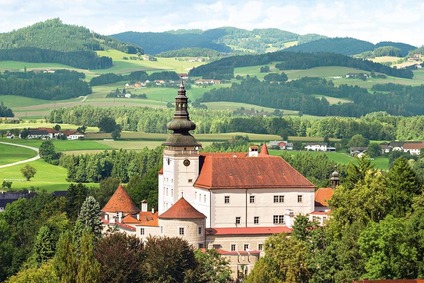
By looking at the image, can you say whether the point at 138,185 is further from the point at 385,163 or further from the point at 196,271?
the point at 385,163

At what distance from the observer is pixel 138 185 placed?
122m

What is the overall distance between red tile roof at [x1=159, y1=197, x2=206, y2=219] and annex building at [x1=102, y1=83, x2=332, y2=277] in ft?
2.62

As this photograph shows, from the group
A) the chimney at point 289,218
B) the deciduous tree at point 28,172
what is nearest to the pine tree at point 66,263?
the chimney at point 289,218

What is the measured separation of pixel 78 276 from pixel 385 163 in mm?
119397

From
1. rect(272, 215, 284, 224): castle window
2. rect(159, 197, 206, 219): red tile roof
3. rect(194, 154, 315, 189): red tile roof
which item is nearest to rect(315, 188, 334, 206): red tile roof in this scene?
rect(194, 154, 315, 189): red tile roof

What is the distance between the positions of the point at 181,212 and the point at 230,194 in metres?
6.61

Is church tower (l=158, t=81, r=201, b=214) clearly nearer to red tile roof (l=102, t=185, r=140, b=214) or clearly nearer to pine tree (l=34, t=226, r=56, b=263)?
red tile roof (l=102, t=185, r=140, b=214)

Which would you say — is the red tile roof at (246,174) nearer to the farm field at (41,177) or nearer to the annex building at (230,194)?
the annex building at (230,194)

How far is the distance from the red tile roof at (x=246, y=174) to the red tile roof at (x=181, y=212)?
444 cm

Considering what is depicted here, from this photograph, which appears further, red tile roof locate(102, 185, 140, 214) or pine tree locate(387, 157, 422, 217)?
red tile roof locate(102, 185, 140, 214)


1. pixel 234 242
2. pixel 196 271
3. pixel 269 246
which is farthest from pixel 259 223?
pixel 196 271

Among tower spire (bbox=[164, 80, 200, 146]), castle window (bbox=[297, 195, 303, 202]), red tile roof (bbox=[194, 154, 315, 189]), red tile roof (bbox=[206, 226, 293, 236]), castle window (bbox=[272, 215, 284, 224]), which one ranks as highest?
tower spire (bbox=[164, 80, 200, 146])

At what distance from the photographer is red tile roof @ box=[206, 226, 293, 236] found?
96.5m

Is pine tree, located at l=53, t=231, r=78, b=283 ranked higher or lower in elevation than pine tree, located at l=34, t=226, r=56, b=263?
higher
